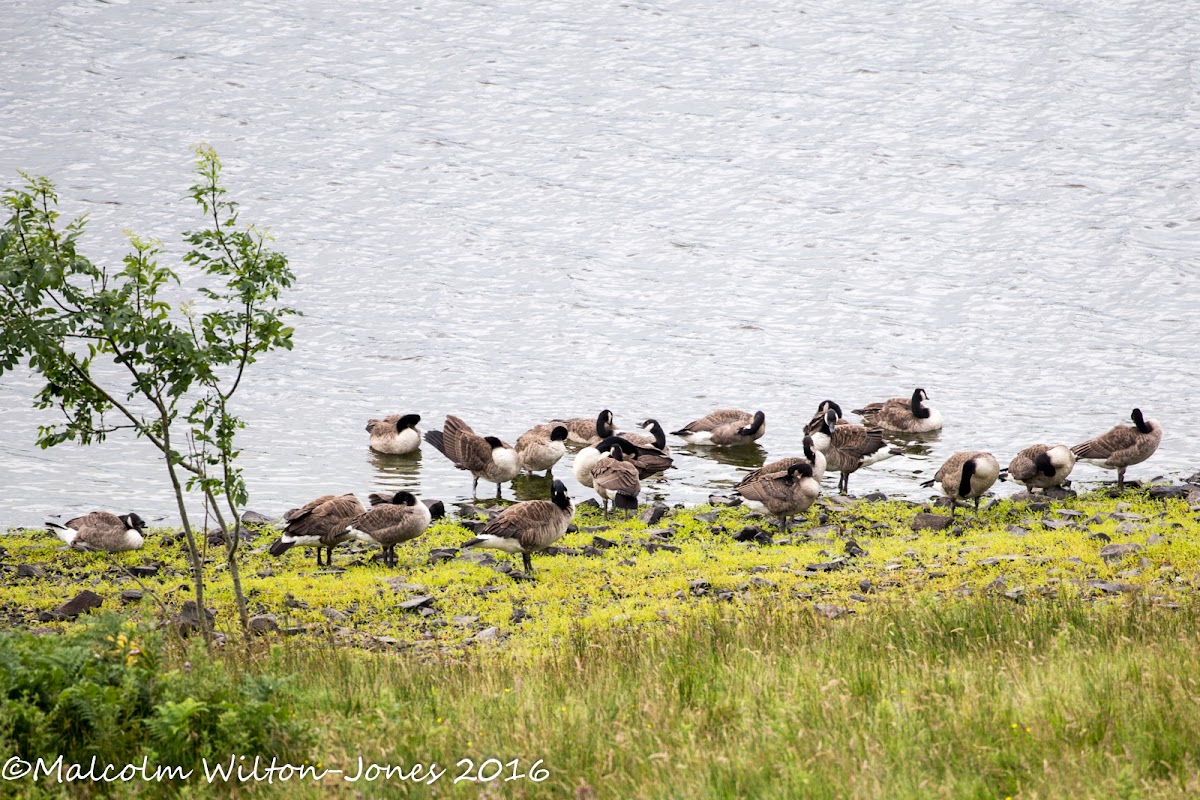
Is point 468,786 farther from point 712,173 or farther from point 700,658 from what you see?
point 712,173

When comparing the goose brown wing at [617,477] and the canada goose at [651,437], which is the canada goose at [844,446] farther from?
the goose brown wing at [617,477]

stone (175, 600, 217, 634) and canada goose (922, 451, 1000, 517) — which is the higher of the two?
canada goose (922, 451, 1000, 517)

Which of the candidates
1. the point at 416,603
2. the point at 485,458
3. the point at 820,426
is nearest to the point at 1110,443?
the point at 820,426

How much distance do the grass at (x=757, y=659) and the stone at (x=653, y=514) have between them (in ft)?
3.25

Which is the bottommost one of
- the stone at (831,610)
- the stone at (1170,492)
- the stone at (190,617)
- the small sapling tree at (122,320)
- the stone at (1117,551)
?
the stone at (190,617)

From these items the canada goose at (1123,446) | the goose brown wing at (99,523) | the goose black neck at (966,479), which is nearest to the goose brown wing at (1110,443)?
the canada goose at (1123,446)

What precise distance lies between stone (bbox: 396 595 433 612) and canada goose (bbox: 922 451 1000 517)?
371 inches

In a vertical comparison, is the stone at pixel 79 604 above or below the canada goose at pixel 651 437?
below

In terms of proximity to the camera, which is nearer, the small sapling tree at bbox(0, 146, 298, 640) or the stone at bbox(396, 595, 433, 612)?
the small sapling tree at bbox(0, 146, 298, 640)

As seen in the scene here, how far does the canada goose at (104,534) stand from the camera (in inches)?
727

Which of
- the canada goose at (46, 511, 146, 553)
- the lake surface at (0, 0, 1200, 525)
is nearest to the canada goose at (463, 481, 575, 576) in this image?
the canada goose at (46, 511, 146, 553)

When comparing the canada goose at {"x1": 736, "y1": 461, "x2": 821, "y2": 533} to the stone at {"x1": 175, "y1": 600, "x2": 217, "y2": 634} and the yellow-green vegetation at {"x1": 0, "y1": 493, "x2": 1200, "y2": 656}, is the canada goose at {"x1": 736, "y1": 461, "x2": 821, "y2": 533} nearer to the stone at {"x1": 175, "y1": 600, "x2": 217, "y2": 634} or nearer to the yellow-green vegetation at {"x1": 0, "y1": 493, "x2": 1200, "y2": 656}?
the yellow-green vegetation at {"x1": 0, "y1": 493, "x2": 1200, "y2": 656}

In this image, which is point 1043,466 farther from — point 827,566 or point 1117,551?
point 827,566

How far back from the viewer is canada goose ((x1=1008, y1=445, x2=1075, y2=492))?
68.2 feet
